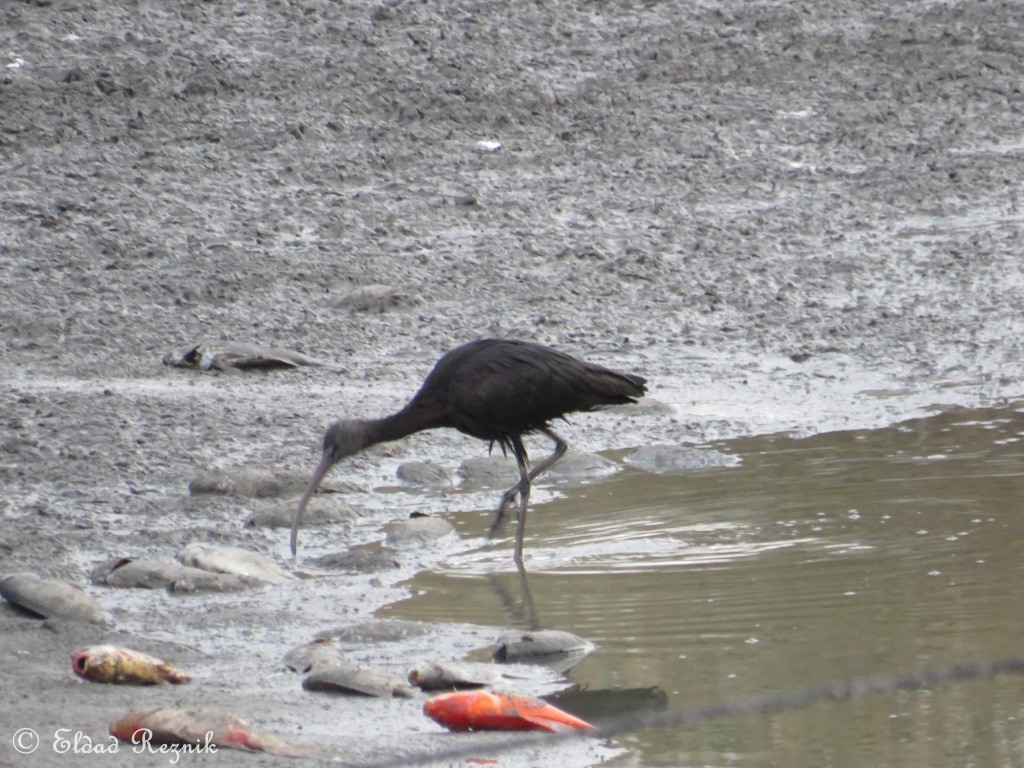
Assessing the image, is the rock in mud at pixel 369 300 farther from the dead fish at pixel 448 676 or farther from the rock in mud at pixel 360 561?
the dead fish at pixel 448 676

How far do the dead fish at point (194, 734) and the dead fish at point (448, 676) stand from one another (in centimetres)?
61

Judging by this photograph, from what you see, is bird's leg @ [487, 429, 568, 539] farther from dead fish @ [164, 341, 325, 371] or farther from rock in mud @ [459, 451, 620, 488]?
dead fish @ [164, 341, 325, 371]

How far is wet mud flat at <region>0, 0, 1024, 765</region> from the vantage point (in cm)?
672

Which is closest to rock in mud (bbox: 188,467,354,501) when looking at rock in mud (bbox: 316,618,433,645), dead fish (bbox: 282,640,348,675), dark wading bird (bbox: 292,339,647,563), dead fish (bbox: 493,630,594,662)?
dark wading bird (bbox: 292,339,647,563)

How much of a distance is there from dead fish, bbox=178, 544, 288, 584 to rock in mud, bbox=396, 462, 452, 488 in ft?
4.40

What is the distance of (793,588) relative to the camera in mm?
5652

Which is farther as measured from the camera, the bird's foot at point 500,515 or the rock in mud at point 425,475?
the rock in mud at point 425,475

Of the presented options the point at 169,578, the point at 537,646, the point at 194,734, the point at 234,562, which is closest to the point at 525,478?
the point at 234,562

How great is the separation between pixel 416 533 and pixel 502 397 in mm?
709

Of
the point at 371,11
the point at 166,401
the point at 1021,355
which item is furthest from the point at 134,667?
the point at 371,11

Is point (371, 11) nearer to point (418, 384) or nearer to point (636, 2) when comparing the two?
point (636, 2)

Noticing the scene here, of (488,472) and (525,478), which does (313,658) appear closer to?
(525,478)

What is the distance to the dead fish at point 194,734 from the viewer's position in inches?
161

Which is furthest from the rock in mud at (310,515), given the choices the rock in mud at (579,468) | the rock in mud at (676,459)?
the rock in mud at (676,459)
